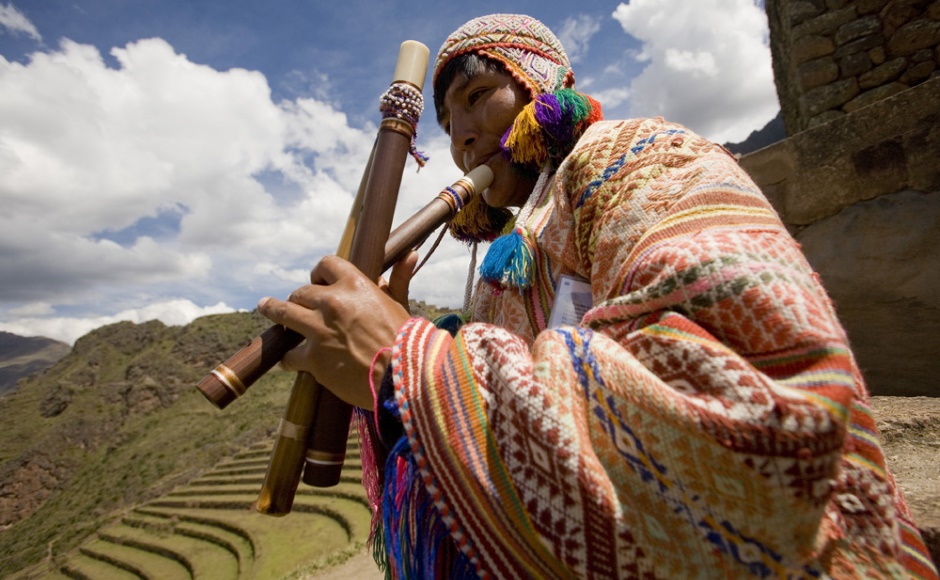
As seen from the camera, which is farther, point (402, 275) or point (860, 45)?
point (860, 45)

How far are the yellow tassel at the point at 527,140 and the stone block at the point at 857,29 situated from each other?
2947 millimetres

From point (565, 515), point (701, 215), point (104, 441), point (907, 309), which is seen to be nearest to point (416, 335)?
point (565, 515)

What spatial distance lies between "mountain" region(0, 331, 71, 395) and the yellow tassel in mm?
151742

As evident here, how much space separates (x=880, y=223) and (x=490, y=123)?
1.87m

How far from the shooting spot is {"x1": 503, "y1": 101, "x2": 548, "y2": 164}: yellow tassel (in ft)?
4.56

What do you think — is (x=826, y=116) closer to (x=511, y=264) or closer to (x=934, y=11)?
(x=934, y=11)

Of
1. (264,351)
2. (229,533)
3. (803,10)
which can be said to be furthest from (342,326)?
(229,533)

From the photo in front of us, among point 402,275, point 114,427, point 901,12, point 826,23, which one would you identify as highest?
point 114,427

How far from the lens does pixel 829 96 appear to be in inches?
124

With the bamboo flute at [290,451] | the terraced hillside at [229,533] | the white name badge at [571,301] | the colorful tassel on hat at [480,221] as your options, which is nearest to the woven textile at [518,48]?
the colorful tassel on hat at [480,221]

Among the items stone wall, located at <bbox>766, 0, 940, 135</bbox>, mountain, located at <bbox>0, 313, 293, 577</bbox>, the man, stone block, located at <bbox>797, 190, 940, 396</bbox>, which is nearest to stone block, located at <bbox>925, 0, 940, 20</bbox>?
stone wall, located at <bbox>766, 0, 940, 135</bbox>

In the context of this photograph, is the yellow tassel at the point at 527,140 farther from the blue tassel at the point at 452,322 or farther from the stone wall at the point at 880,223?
the stone wall at the point at 880,223

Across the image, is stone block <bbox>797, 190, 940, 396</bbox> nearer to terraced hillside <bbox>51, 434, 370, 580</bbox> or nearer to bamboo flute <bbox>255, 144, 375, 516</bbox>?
bamboo flute <bbox>255, 144, 375, 516</bbox>

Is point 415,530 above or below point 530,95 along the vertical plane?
below
